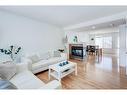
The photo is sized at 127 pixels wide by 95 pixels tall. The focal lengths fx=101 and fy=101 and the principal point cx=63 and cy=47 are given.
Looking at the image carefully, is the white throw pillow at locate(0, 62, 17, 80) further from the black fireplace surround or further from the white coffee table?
the black fireplace surround

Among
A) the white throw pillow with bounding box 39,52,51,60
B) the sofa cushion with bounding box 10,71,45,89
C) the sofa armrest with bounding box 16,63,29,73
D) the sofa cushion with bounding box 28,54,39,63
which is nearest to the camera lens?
the sofa cushion with bounding box 10,71,45,89

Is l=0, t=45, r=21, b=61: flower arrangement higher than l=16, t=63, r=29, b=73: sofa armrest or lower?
higher

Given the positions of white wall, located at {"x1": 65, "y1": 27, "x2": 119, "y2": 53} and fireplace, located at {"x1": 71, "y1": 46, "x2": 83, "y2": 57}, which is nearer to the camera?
fireplace, located at {"x1": 71, "y1": 46, "x2": 83, "y2": 57}

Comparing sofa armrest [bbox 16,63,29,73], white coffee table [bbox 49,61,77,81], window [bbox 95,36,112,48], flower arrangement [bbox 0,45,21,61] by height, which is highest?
window [bbox 95,36,112,48]

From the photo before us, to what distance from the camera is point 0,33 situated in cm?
345

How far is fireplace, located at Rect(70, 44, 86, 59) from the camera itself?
6242mm

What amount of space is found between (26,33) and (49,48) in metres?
1.57

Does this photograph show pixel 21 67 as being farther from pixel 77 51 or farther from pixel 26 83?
pixel 77 51

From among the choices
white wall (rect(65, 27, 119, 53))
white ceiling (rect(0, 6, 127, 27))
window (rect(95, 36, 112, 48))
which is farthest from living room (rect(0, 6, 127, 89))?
window (rect(95, 36, 112, 48))

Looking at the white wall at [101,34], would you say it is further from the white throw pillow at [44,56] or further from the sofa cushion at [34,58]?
the sofa cushion at [34,58]
